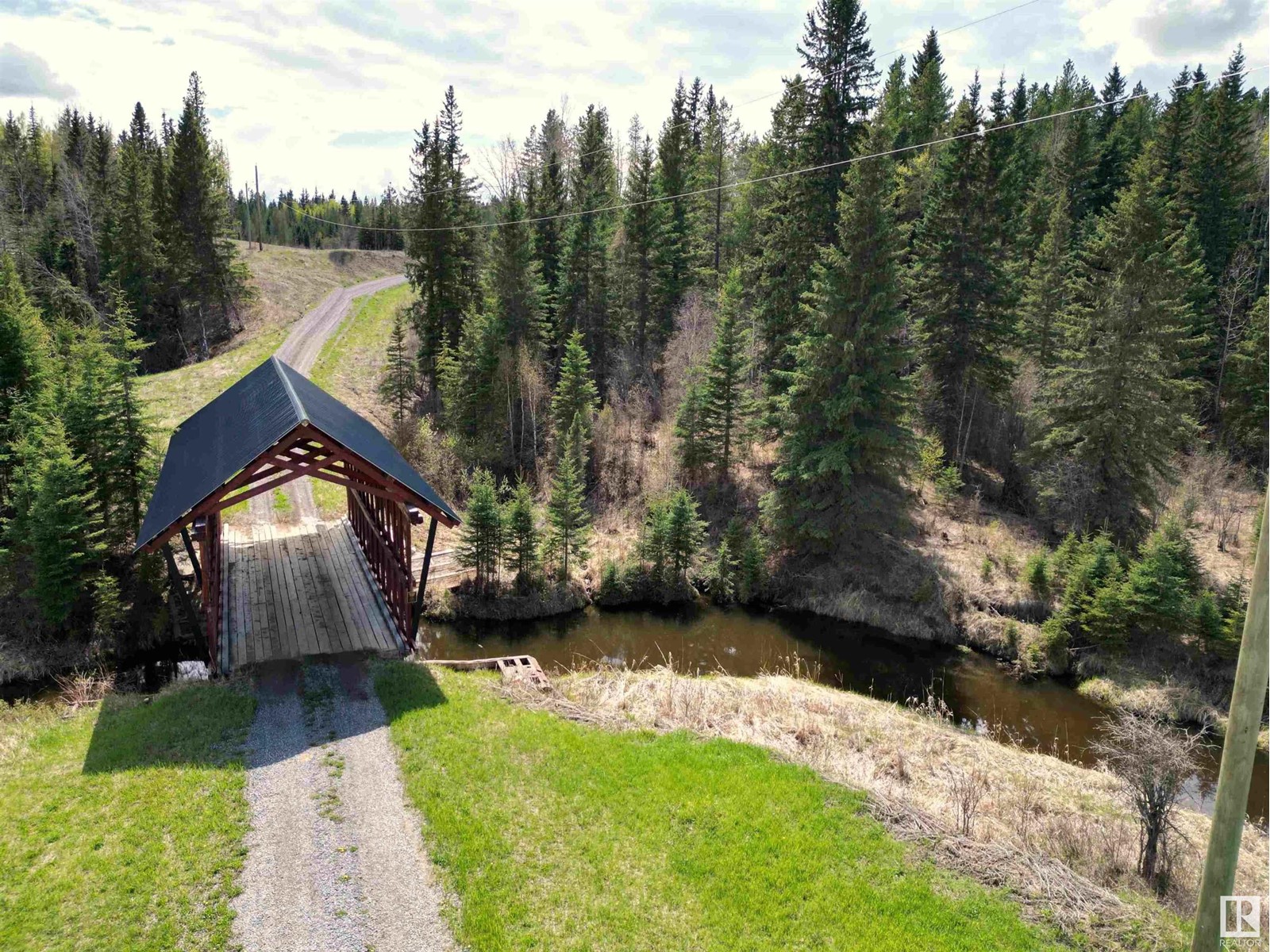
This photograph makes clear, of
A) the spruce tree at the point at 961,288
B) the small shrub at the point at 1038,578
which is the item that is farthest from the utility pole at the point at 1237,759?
the spruce tree at the point at 961,288

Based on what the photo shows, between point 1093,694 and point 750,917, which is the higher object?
point 750,917

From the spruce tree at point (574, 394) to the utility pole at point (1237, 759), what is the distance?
25134mm

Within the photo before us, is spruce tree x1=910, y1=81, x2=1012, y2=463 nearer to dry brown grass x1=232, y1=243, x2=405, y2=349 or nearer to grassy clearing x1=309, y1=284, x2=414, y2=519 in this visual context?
grassy clearing x1=309, y1=284, x2=414, y2=519

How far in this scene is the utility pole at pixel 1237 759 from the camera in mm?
5371

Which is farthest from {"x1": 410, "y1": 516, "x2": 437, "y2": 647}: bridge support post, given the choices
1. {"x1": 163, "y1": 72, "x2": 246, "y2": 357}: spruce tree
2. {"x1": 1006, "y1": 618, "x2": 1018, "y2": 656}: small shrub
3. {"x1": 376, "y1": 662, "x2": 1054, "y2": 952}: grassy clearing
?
{"x1": 163, "y1": 72, "x2": 246, "y2": 357}: spruce tree

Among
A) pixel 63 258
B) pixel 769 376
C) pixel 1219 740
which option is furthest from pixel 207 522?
pixel 63 258

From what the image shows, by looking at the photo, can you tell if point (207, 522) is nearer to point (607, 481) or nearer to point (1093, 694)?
point (607, 481)

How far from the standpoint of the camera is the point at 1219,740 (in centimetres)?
1694

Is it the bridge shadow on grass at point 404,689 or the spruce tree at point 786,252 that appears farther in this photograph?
the spruce tree at point 786,252

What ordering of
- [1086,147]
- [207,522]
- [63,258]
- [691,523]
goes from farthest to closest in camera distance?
[63,258] < [1086,147] < [691,523] < [207,522]

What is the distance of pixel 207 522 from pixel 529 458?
1811 cm

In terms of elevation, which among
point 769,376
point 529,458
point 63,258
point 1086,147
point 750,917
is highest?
point 1086,147

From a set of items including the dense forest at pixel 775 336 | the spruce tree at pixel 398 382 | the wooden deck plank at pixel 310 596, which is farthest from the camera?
the spruce tree at pixel 398 382

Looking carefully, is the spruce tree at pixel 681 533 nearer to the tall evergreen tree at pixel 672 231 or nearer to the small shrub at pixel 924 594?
the small shrub at pixel 924 594
